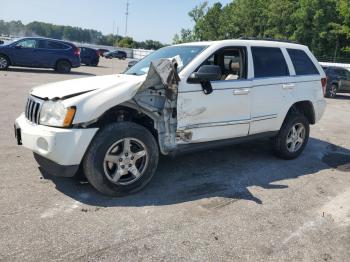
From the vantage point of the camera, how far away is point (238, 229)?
3.77 metres

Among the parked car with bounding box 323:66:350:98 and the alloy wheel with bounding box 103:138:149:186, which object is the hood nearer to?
the alloy wheel with bounding box 103:138:149:186

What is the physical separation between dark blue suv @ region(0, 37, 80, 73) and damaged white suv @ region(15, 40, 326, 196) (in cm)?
1394

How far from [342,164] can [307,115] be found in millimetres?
999

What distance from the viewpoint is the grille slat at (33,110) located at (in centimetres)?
423

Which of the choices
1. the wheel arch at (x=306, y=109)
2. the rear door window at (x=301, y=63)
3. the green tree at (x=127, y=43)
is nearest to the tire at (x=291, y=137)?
the wheel arch at (x=306, y=109)

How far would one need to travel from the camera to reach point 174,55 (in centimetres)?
530

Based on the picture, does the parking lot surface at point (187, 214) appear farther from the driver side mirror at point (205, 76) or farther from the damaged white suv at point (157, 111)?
the driver side mirror at point (205, 76)

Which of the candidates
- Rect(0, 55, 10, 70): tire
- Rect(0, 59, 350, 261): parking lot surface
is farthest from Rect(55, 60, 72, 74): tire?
Rect(0, 59, 350, 261): parking lot surface

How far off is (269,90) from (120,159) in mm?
2596

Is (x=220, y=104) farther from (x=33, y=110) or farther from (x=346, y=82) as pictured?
(x=346, y=82)

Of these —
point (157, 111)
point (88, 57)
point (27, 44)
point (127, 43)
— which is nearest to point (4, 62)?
point (27, 44)

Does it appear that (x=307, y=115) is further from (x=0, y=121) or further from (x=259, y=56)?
(x=0, y=121)

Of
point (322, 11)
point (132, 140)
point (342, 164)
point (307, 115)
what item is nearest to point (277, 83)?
point (307, 115)

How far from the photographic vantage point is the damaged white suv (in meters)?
4.03
